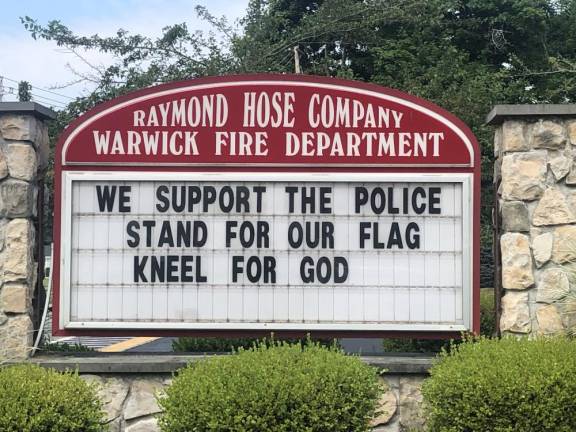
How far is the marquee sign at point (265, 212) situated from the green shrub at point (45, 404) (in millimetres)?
1391

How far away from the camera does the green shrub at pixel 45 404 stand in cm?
536

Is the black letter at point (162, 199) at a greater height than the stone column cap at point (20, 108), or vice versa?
the stone column cap at point (20, 108)

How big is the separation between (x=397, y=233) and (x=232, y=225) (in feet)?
5.02

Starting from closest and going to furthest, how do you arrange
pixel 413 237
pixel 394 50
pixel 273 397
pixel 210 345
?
1. pixel 273 397
2. pixel 413 237
3. pixel 210 345
4. pixel 394 50

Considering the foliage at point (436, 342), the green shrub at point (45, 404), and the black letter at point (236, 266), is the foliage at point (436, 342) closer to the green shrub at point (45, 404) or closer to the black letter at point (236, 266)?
the black letter at point (236, 266)

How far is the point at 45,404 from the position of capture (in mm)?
5480

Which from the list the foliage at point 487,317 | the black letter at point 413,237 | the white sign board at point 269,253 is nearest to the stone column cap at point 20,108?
the white sign board at point 269,253

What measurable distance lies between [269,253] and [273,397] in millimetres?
2073

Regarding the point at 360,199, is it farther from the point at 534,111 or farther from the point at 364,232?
the point at 534,111

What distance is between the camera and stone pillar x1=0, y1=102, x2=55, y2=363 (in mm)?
7133

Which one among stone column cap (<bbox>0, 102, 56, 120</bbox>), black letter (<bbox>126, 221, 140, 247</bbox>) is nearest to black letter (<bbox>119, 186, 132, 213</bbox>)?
black letter (<bbox>126, 221, 140, 247</bbox>)

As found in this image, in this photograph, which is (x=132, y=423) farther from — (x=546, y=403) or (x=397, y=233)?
(x=546, y=403)

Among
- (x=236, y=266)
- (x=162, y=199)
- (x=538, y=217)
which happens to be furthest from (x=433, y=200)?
(x=162, y=199)

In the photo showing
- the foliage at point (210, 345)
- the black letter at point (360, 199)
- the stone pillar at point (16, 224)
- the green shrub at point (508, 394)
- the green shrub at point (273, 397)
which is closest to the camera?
the green shrub at point (273, 397)
